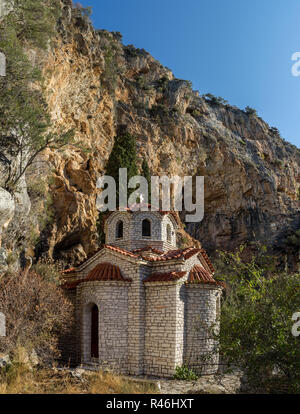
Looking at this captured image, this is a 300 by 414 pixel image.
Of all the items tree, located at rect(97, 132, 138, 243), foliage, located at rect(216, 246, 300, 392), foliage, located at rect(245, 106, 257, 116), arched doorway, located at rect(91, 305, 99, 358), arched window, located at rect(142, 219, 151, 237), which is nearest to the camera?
foliage, located at rect(216, 246, 300, 392)

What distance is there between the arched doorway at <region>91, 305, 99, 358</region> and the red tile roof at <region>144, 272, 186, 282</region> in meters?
2.86

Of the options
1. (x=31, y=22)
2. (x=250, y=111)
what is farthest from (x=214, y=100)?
(x=31, y=22)

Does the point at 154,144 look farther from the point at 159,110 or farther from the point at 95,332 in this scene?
the point at 95,332

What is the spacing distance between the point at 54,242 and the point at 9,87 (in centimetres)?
978

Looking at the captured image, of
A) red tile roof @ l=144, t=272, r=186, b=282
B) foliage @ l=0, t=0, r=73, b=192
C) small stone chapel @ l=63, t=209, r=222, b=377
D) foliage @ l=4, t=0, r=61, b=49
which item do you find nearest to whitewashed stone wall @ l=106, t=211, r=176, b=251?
small stone chapel @ l=63, t=209, r=222, b=377

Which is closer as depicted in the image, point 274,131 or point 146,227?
point 146,227

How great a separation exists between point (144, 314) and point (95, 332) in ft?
8.14

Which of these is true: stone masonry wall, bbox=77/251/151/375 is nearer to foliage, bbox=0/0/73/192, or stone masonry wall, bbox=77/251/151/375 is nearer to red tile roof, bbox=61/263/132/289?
red tile roof, bbox=61/263/132/289

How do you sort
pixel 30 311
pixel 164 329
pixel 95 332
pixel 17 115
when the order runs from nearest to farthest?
pixel 30 311
pixel 164 329
pixel 17 115
pixel 95 332

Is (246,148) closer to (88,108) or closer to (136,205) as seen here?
(88,108)

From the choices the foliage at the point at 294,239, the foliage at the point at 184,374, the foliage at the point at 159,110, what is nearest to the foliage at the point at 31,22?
the foliage at the point at 184,374

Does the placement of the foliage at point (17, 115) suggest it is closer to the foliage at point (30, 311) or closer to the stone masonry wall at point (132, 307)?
the foliage at point (30, 311)

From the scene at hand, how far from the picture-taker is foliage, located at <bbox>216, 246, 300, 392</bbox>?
792 centimetres

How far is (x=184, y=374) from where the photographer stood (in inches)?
519
